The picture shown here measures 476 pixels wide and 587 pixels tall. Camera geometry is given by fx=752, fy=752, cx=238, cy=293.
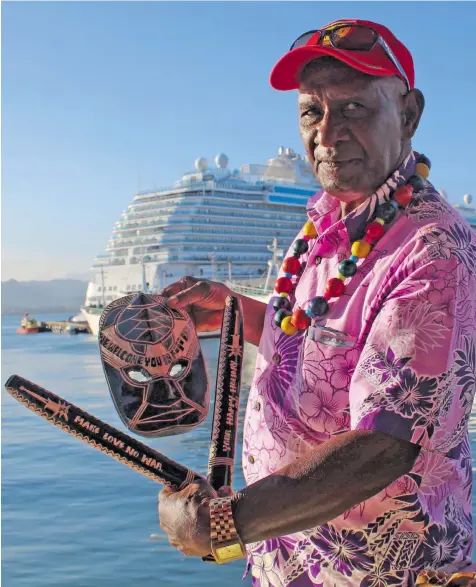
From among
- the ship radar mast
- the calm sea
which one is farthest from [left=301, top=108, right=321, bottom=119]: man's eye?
the ship radar mast

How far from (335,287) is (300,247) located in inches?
13.3

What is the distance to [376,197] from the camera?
4.73 ft

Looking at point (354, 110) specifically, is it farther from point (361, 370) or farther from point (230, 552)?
point (230, 552)

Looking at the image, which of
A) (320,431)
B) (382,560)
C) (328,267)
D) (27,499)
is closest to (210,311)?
(328,267)

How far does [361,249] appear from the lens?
139cm

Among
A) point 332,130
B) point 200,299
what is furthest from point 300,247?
point 332,130

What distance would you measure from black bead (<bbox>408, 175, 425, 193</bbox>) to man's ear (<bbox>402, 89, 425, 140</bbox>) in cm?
9

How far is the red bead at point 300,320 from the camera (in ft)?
4.78

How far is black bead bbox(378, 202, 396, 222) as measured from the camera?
1383mm

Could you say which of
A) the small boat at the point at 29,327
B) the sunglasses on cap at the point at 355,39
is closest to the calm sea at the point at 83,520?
the sunglasses on cap at the point at 355,39

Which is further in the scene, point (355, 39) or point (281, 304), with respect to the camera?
point (281, 304)

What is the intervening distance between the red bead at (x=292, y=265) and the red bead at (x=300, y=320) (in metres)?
0.22

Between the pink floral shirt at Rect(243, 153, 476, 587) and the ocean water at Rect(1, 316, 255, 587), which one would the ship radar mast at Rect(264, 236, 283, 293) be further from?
the pink floral shirt at Rect(243, 153, 476, 587)

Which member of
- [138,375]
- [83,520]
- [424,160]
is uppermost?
[424,160]
